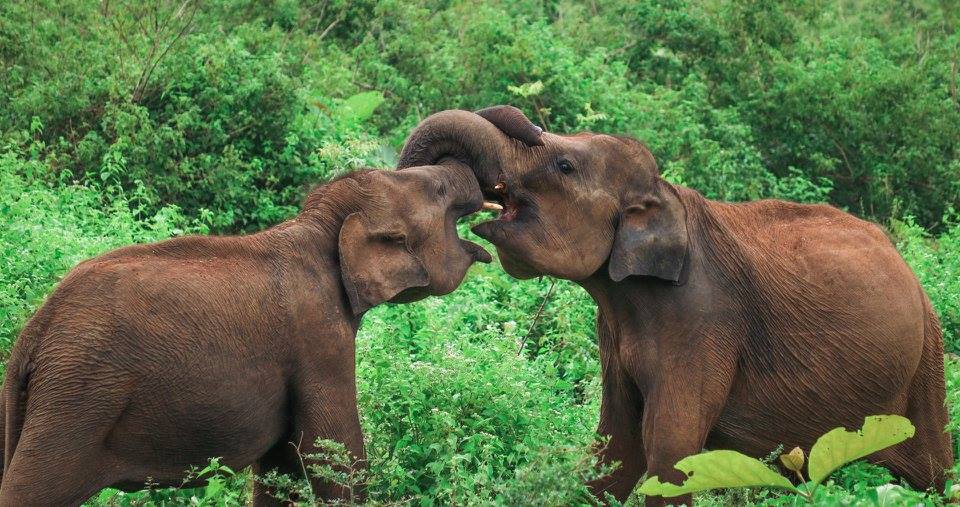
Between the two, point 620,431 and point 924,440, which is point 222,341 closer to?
point 620,431

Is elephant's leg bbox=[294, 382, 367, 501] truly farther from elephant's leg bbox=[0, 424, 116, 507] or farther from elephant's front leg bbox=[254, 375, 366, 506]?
elephant's leg bbox=[0, 424, 116, 507]

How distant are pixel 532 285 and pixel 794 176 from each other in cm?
398

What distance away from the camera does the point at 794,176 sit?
11.8 metres

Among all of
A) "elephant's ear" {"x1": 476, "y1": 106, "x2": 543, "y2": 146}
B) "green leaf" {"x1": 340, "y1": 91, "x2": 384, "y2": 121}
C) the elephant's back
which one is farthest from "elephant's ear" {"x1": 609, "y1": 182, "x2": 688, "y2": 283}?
"green leaf" {"x1": 340, "y1": 91, "x2": 384, "y2": 121}

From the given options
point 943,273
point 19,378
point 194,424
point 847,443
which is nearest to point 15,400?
point 19,378

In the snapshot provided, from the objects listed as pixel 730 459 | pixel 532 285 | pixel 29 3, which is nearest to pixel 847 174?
pixel 532 285

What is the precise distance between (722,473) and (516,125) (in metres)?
1.81

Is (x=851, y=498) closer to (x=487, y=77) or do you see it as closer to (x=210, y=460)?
Result: (x=210, y=460)

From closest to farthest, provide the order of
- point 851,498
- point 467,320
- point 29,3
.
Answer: point 851,498 < point 467,320 < point 29,3

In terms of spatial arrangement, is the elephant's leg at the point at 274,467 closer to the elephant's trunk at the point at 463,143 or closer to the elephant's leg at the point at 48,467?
the elephant's leg at the point at 48,467

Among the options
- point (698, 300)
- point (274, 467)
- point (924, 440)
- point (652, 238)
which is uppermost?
point (652, 238)

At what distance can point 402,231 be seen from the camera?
5.30 metres

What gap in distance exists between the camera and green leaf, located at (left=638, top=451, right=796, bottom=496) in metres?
3.79

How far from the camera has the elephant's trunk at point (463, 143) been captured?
17.2ft
